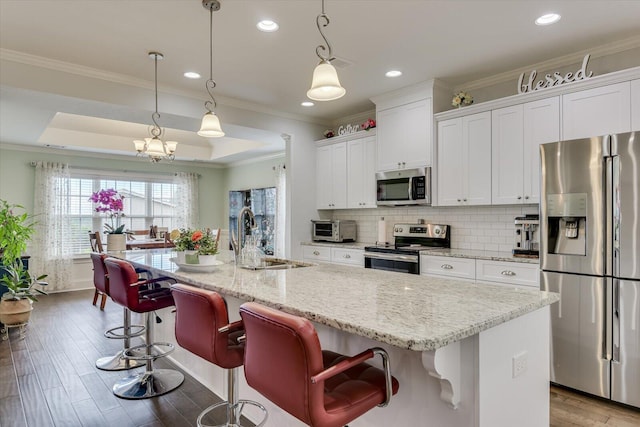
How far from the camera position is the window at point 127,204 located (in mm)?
7188

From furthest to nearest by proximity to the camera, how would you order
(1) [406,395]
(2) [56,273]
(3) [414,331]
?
(2) [56,273]
(1) [406,395]
(3) [414,331]

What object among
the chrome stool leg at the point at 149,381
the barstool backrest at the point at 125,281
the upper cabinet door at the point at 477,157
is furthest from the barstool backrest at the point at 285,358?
the upper cabinet door at the point at 477,157

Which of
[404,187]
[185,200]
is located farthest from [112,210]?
[404,187]

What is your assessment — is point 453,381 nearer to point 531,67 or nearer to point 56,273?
point 531,67

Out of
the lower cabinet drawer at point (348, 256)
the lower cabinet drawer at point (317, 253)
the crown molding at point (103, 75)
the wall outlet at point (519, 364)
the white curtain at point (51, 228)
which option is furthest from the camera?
the white curtain at point (51, 228)

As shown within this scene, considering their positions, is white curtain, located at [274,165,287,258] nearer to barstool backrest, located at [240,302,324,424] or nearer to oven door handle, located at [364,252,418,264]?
oven door handle, located at [364,252,418,264]

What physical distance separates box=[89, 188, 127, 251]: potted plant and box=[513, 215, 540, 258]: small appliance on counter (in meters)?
4.06

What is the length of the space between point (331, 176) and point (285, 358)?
4.14 meters

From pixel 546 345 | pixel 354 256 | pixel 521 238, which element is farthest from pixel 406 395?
pixel 354 256

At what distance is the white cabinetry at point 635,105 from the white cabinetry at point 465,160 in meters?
1.08

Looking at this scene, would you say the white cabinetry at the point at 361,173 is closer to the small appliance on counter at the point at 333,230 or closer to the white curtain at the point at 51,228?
the small appliance on counter at the point at 333,230

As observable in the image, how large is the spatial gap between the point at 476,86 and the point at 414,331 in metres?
3.61

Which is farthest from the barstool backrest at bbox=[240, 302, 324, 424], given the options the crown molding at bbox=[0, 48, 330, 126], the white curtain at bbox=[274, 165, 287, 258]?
the white curtain at bbox=[274, 165, 287, 258]

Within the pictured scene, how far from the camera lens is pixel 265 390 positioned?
1.36 metres
